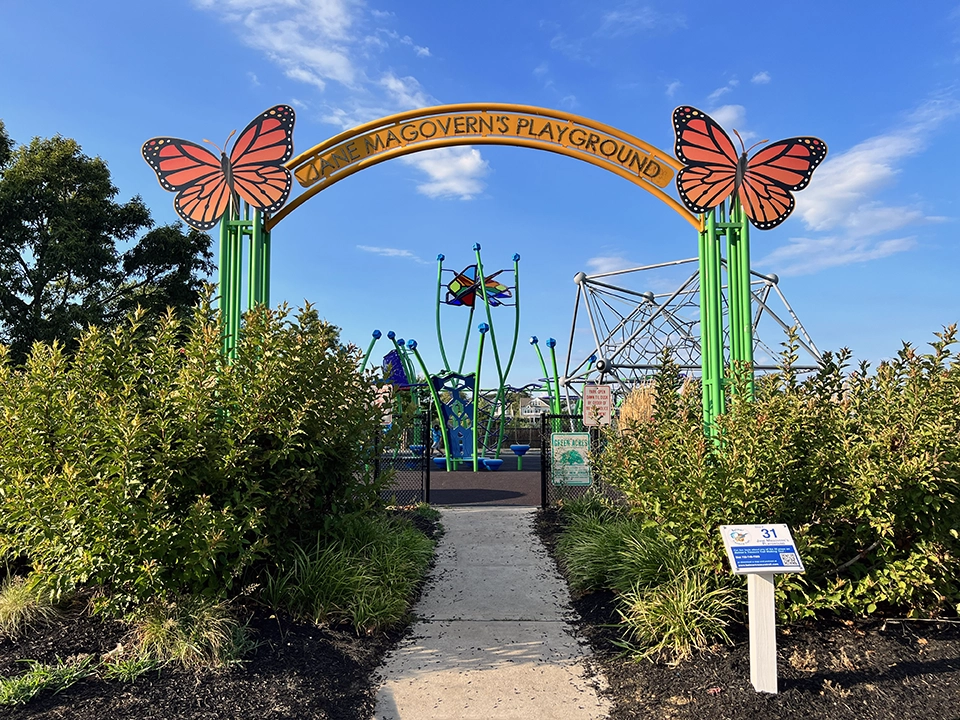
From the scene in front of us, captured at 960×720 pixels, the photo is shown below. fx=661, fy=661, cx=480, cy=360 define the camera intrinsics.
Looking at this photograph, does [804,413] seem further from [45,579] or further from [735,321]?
[45,579]

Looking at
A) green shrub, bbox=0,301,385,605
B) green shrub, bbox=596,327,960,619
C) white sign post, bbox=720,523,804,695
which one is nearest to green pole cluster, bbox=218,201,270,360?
green shrub, bbox=0,301,385,605

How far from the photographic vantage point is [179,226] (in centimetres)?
1897

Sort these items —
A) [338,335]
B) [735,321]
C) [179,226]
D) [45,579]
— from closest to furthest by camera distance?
[45,579] → [338,335] → [735,321] → [179,226]

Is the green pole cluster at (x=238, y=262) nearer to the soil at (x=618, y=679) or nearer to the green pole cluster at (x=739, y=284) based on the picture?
the soil at (x=618, y=679)

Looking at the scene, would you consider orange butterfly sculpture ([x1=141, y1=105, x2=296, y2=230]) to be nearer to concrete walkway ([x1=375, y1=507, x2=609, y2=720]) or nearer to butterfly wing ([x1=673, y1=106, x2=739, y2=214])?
butterfly wing ([x1=673, y1=106, x2=739, y2=214])

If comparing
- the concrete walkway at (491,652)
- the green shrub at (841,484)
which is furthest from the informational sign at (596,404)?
the green shrub at (841,484)

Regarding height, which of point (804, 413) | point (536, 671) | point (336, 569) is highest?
point (804, 413)

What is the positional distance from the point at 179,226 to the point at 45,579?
16.4m

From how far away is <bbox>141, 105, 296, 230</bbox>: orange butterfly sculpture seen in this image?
700cm

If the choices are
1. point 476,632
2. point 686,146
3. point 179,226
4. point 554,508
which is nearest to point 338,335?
point 476,632

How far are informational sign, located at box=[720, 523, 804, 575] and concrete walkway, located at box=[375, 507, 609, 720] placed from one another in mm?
1254

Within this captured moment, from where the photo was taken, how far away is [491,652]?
193 inches

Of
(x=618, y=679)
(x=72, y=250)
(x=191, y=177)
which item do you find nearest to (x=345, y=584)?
(x=618, y=679)

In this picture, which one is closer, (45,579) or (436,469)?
(45,579)
